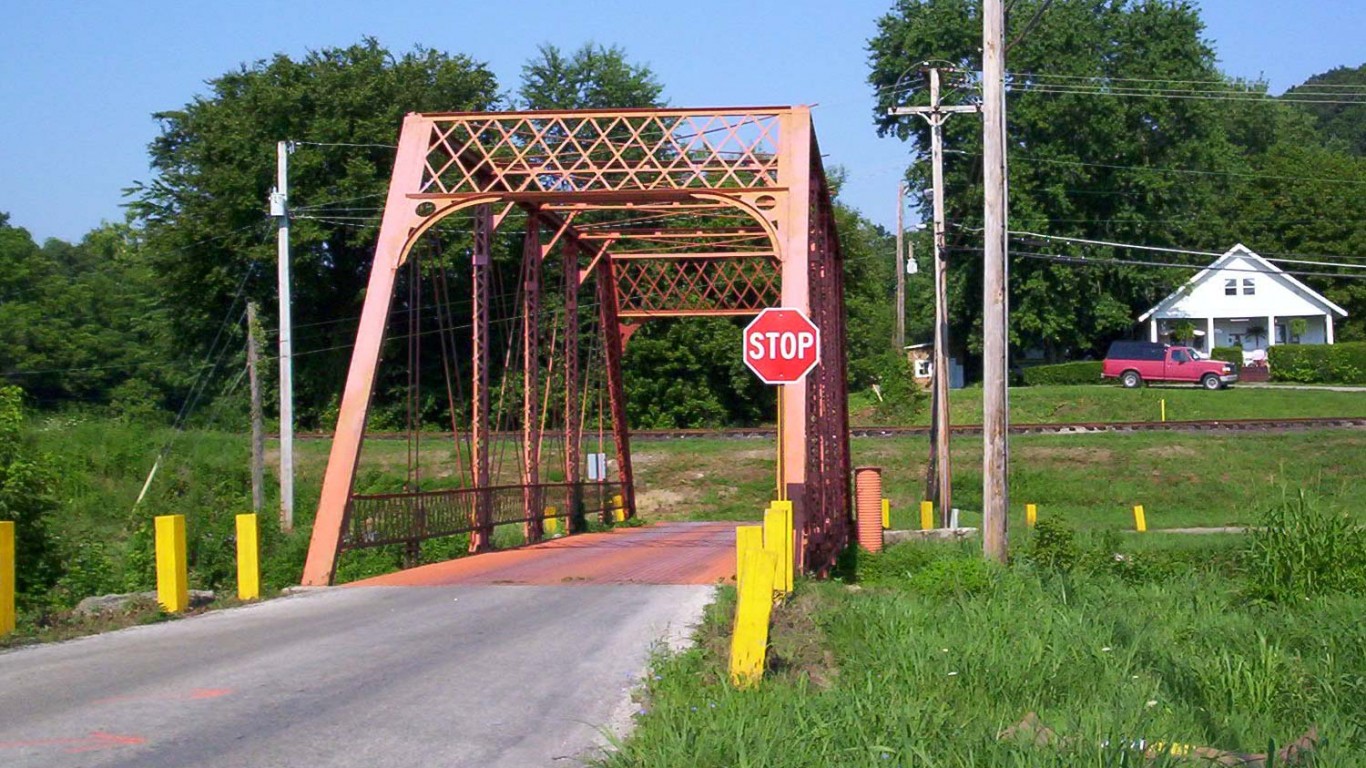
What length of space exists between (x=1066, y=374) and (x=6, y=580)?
59532 millimetres

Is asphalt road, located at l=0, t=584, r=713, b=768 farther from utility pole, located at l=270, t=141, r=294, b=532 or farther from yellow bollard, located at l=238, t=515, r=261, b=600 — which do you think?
utility pole, located at l=270, t=141, r=294, b=532

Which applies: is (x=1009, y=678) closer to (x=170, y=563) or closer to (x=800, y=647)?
(x=800, y=647)

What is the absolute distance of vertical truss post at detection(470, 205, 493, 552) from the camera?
22.6 m

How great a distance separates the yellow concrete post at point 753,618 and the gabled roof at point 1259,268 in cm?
6478

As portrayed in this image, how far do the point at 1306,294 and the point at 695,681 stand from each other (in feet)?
231

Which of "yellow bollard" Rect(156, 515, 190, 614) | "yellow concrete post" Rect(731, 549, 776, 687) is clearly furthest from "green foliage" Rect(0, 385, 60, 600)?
"yellow concrete post" Rect(731, 549, 776, 687)

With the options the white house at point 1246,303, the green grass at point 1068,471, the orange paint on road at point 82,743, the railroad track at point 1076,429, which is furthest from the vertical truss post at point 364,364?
the white house at point 1246,303

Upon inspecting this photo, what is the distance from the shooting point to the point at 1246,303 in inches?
2849

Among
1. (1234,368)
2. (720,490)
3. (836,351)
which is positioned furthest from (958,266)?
Answer: (836,351)

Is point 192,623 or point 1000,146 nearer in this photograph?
point 192,623

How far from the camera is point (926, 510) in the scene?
107 ft

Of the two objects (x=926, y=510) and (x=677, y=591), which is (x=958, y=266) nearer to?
(x=926, y=510)

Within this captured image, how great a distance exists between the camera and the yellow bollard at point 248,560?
595 inches

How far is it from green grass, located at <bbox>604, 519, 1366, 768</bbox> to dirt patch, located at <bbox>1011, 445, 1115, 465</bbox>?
1087 inches
